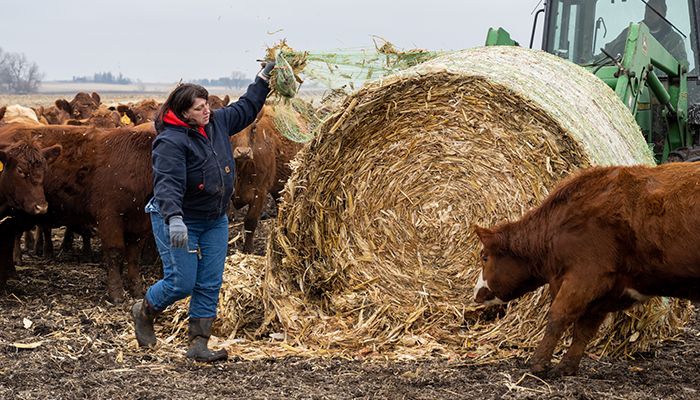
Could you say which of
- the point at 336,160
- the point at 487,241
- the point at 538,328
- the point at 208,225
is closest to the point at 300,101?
the point at 336,160

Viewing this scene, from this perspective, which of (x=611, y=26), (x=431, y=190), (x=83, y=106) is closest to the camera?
(x=431, y=190)

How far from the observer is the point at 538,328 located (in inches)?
249

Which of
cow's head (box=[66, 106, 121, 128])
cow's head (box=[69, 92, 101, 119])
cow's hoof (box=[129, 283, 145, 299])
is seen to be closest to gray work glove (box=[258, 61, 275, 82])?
cow's hoof (box=[129, 283, 145, 299])

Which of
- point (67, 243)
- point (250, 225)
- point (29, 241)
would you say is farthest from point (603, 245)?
point (29, 241)

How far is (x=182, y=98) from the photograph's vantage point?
5.98 metres

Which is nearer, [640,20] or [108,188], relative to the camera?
[108,188]

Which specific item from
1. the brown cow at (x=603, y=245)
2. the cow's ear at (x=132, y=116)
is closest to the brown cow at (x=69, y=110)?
the cow's ear at (x=132, y=116)

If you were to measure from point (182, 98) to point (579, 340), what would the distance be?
9.46 ft

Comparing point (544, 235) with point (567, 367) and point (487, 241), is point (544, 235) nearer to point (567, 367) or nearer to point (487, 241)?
point (487, 241)

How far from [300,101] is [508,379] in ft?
9.31

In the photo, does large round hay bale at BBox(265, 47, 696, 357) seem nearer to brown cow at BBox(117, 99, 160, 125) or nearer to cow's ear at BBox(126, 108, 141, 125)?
brown cow at BBox(117, 99, 160, 125)

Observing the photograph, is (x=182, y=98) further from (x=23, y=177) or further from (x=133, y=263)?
(x=133, y=263)

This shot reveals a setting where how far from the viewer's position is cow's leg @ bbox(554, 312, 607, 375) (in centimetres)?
575

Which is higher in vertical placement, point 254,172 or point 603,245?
point 603,245
